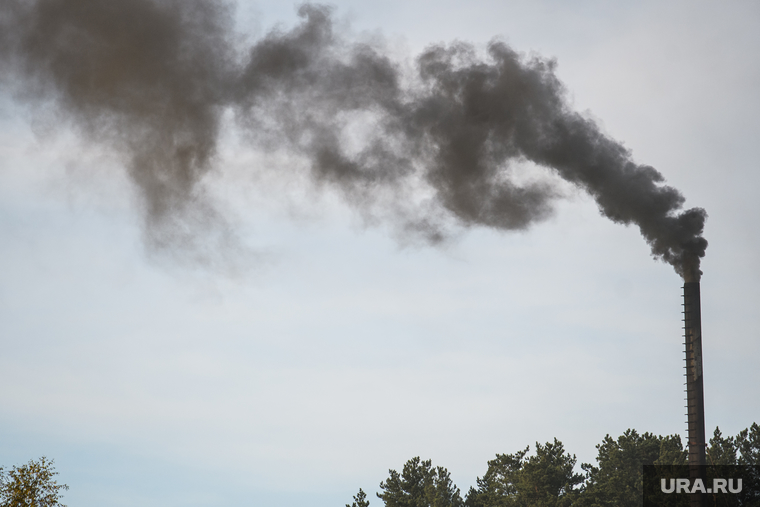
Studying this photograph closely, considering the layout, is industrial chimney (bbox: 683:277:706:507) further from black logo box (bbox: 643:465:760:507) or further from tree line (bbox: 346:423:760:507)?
tree line (bbox: 346:423:760:507)

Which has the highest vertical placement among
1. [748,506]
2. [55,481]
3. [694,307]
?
[694,307]

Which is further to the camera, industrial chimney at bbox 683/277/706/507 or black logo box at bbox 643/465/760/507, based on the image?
black logo box at bbox 643/465/760/507

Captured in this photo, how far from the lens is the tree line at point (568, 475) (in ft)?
198

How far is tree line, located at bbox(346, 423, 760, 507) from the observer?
60.4 m

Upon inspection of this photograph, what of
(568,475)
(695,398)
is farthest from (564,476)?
(695,398)

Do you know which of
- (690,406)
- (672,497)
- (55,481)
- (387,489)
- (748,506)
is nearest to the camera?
(690,406)

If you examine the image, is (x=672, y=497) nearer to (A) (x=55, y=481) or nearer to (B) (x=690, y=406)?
(B) (x=690, y=406)

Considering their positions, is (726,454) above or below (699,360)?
above

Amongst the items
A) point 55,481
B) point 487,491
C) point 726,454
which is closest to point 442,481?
point 487,491

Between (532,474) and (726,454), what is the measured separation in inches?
580

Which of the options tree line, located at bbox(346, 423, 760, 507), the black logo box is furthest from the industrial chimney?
tree line, located at bbox(346, 423, 760, 507)

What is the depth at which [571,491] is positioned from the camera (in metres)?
64.6

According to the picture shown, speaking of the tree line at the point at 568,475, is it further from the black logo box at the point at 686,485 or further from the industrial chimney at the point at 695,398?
the industrial chimney at the point at 695,398

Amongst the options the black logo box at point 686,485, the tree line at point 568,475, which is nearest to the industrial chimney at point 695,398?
the black logo box at point 686,485
